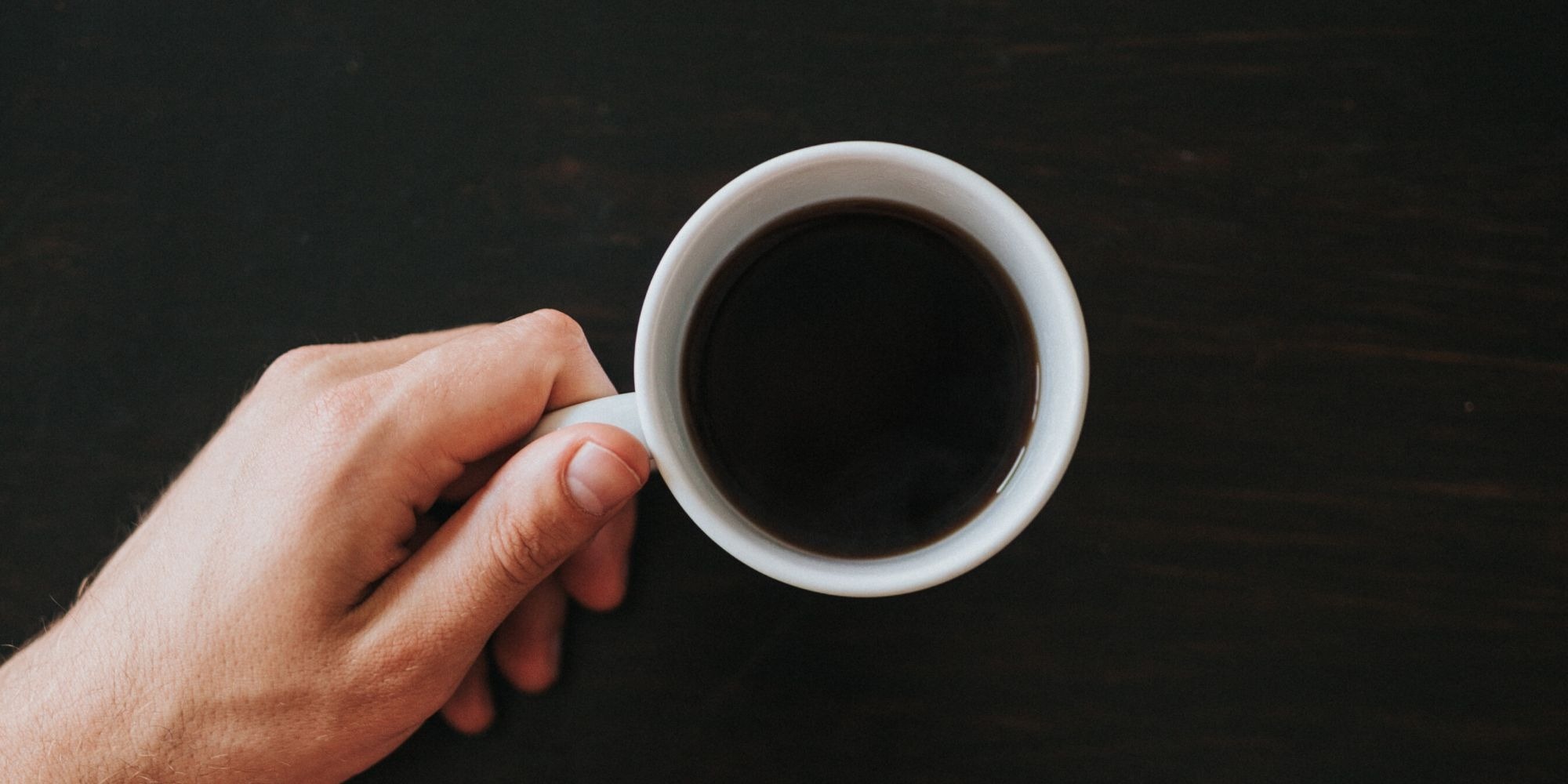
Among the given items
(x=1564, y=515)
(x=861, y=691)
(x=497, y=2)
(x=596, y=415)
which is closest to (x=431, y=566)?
(x=596, y=415)

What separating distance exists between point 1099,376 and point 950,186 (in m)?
0.30

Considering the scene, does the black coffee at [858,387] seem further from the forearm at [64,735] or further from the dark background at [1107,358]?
the forearm at [64,735]

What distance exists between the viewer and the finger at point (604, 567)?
790 mm

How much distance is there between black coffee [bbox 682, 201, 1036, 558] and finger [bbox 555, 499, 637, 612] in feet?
0.48

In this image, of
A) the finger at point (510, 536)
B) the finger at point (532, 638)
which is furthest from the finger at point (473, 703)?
the finger at point (510, 536)

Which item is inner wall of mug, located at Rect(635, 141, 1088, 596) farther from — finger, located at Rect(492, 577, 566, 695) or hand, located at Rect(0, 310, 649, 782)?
finger, located at Rect(492, 577, 566, 695)

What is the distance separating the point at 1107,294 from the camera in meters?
0.81

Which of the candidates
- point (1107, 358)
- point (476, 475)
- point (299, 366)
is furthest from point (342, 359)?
point (1107, 358)

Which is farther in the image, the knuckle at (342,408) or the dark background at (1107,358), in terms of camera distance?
the dark background at (1107,358)

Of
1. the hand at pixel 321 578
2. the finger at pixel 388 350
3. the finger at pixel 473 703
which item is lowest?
the finger at pixel 473 703

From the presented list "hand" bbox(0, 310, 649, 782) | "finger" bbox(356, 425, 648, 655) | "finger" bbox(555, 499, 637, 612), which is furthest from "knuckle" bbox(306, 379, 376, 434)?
"finger" bbox(555, 499, 637, 612)

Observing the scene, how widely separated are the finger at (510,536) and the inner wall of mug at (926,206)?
5 centimetres

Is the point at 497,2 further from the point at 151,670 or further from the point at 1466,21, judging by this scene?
the point at 1466,21

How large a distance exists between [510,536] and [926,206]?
0.36 metres
